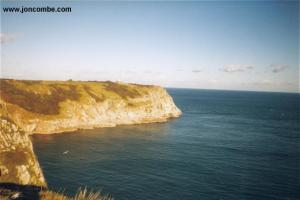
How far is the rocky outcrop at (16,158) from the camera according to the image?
25.2 meters

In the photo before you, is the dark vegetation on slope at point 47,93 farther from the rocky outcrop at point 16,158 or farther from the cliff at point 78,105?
the rocky outcrop at point 16,158

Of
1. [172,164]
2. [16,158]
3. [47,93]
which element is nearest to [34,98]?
[47,93]

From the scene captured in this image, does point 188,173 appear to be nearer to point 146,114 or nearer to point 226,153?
point 226,153

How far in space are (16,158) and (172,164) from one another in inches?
1735

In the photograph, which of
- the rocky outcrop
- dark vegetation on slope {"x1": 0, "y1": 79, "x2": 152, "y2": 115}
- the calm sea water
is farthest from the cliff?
the rocky outcrop

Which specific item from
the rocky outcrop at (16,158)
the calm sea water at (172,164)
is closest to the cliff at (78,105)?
the calm sea water at (172,164)

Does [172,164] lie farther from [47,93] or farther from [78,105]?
[47,93]

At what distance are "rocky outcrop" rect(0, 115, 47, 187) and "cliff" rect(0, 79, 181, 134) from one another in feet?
169

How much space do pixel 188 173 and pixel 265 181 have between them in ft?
51.6

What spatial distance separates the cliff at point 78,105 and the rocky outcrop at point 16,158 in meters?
51.5

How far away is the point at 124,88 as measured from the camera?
5999 inches

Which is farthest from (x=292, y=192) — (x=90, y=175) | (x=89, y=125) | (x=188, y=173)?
(x=89, y=125)

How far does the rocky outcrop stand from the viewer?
2517 cm

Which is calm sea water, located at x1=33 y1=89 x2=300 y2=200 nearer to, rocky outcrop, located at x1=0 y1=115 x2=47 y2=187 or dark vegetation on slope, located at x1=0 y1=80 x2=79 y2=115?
dark vegetation on slope, located at x1=0 y1=80 x2=79 y2=115
